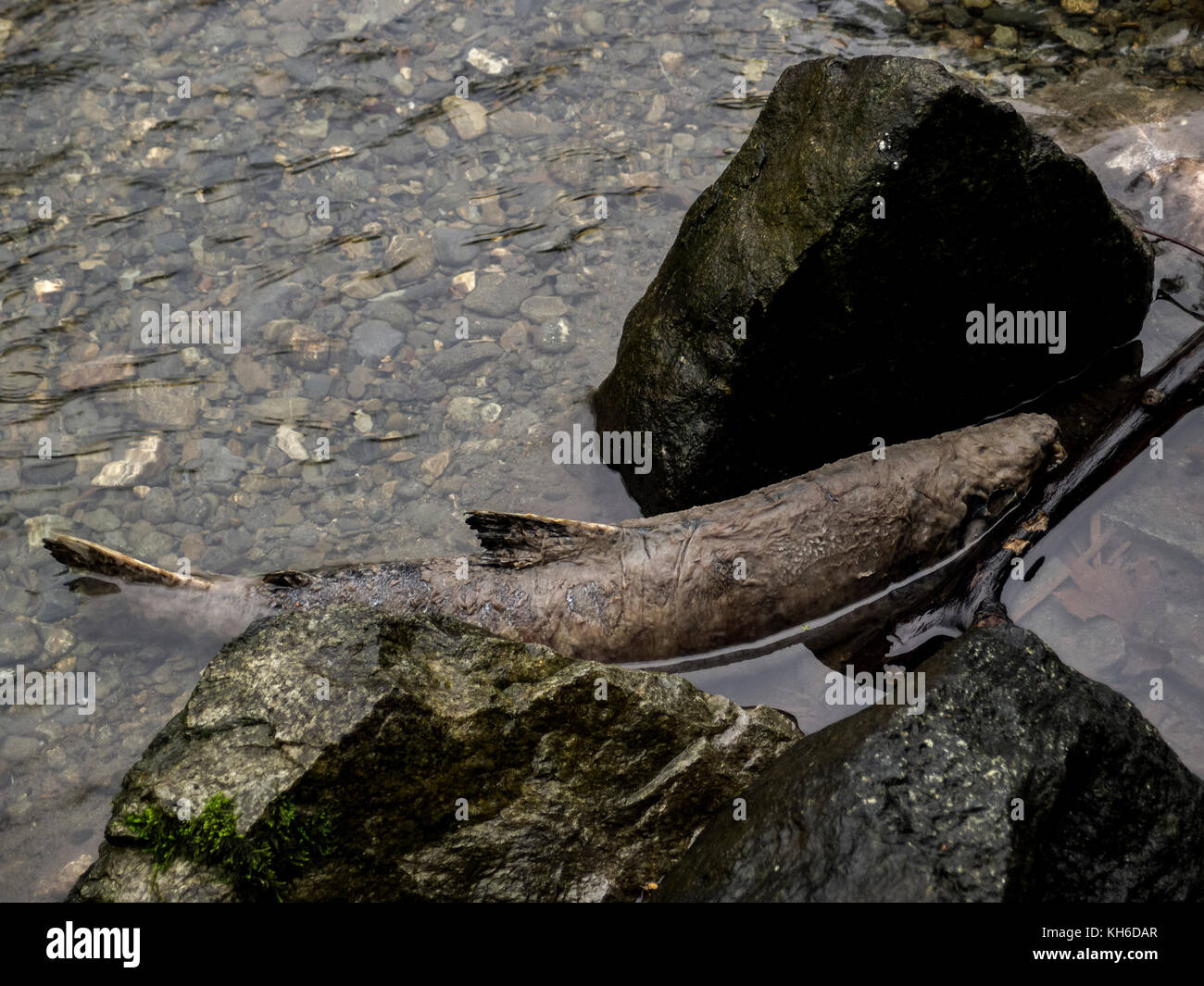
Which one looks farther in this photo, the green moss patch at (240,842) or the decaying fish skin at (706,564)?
the decaying fish skin at (706,564)

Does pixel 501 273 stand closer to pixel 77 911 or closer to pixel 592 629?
pixel 592 629

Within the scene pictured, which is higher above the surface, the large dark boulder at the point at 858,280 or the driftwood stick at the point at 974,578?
the large dark boulder at the point at 858,280

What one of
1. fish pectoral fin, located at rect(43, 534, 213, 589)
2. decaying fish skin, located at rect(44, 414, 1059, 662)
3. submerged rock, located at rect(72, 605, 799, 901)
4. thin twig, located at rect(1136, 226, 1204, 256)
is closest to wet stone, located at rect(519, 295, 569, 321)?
decaying fish skin, located at rect(44, 414, 1059, 662)

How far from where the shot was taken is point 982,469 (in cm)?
490

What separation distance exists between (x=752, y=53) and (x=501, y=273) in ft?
9.60

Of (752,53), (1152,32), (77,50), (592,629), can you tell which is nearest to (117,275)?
(77,50)

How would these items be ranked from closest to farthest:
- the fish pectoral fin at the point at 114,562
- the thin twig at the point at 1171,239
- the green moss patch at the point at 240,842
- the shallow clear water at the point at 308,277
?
the green moss patch at the point at 240,842
the fish pectoral fin at the point at 114,562
the shallow clear water at the point at 308,277
the thin twig at the point at 1171,239

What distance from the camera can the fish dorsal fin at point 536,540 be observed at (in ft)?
15.7

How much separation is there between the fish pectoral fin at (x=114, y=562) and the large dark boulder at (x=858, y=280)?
8.60 feet

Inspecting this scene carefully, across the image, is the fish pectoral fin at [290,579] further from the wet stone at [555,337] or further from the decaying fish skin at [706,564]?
the wet stone at [555,337]

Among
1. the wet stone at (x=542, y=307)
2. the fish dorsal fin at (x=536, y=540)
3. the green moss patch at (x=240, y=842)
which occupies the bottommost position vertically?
the green moss patch at (x=240, y=842)

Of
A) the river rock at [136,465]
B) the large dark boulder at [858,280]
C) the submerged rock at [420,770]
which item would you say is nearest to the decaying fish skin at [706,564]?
the large dark boulder at [858,280]

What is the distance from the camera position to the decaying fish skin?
4.71 metres

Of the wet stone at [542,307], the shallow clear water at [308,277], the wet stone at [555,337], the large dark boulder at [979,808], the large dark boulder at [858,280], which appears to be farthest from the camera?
the wet stone at [542,307]
